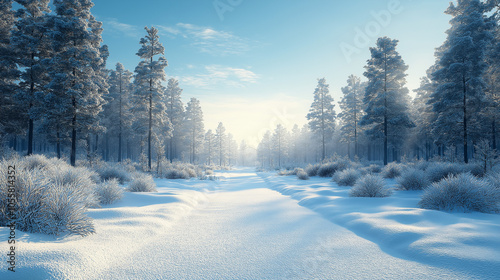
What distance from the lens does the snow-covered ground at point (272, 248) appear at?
221 centimetres

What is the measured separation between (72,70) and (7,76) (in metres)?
6.08

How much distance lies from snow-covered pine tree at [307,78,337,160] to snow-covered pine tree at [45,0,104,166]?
32.1m

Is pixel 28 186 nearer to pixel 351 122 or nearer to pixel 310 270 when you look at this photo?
pixel 310 270

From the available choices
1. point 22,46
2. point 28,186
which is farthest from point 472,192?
point 22,46

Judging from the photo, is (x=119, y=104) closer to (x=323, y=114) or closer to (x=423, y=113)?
(x=323, y=114)

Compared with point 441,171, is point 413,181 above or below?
below

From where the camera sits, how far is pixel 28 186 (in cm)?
309

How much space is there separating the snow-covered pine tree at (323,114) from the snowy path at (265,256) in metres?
35.3

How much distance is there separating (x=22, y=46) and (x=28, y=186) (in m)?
20.3

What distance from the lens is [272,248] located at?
309 cm

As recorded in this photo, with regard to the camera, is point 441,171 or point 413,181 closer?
point 413,181

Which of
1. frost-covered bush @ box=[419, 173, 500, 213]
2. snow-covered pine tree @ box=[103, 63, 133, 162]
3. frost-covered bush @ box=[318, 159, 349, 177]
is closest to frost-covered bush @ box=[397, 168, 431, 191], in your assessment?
frost-covered bush @ box=[419, 173, 500, 213]

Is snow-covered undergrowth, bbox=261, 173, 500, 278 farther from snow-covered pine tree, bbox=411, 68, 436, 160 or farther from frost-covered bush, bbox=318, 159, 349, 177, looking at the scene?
snow-covered pine tree, bbox=411, 68, 436, 160

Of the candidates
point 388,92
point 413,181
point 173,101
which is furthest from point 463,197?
point 173,101
